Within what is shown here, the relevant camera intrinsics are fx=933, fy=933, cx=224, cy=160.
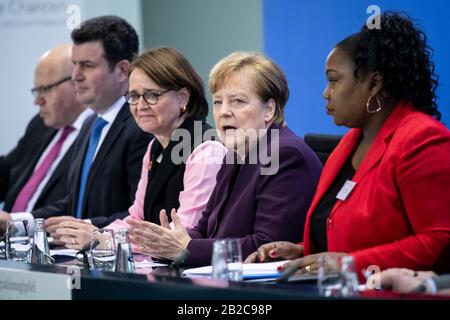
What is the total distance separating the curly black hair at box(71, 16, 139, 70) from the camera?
16.7 feet

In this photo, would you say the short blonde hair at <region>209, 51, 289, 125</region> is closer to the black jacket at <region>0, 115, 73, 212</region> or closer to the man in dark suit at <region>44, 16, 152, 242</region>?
the man in dark suit at <region>44, 16, 152, 242</region>

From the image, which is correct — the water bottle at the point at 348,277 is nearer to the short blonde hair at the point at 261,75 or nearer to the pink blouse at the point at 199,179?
the short blonde hair at the point at 261,75

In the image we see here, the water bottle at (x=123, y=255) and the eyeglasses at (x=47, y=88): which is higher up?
the eyeglasses at (x=47, y=88)

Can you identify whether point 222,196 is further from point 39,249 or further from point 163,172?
point 39,249

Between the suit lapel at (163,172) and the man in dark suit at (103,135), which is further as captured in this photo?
the man in dark suit at (103,135)

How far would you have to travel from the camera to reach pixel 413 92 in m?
3.16

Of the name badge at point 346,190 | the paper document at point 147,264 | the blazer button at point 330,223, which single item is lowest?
the paper document at point 147,264

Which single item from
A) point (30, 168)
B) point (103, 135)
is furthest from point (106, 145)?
point (30, 168)

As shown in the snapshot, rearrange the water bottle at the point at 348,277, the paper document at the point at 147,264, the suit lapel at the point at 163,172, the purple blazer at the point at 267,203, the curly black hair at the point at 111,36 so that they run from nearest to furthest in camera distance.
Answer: the water bottle at the point at 348,277 < the paper document at the point at 147,264 < the purple blazer at the point at 267,203 < the suit lapel at the point at 163,172 < the curly black hair at the point at 111,36

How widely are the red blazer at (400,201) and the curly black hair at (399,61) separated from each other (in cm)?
6

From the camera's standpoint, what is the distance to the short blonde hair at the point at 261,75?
3.66 metres

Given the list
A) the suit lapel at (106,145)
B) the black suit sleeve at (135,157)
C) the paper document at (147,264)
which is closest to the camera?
the paper document at (147,264)

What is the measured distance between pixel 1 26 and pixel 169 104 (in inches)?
113

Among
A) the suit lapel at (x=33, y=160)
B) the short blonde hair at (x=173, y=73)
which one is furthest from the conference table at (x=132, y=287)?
the suit lapel at (x=33, y=160)
